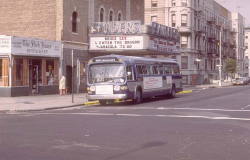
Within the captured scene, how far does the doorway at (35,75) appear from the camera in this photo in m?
30.8

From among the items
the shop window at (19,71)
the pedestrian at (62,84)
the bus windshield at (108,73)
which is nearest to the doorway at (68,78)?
the pedestrian at (62,84)

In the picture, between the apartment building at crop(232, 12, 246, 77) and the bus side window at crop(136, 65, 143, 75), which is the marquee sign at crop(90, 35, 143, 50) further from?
the apartment building at crop(232, 12, 246, 77)

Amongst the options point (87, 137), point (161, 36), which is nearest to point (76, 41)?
point (161, 36)

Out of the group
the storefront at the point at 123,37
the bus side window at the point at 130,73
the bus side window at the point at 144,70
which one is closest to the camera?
the bus side window at the point at 130,73

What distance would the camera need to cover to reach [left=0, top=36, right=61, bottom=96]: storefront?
28484 mm

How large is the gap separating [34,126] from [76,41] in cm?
2090

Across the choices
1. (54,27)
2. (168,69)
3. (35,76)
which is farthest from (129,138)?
(54,27)

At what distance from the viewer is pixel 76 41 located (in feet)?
112

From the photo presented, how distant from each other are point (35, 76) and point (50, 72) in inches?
59.1

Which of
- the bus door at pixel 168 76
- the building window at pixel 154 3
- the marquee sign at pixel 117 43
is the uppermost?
the building window at pixel 154 3

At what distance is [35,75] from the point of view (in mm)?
31281

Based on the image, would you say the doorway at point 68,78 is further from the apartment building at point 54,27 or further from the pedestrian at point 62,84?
the pedestrian at point 62,84

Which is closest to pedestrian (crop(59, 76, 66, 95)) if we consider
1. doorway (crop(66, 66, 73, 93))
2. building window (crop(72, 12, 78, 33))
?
doorway (crop(66, 66, 73, 93))

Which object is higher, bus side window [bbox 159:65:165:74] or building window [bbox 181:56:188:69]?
building window [bbox 181:56:188:69]
